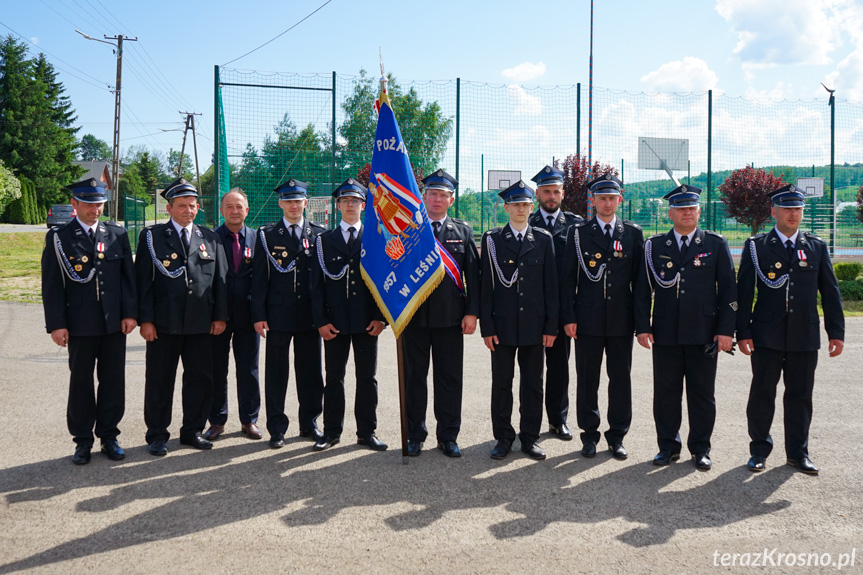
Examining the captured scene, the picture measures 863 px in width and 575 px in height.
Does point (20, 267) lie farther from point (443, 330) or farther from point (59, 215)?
point (443, 330)

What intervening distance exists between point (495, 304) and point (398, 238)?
0.89 m

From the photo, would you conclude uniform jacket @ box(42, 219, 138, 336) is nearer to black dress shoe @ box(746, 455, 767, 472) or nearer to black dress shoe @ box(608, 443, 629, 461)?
black dress shoe @ box(608, 443, 629, 461)

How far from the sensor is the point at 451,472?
478cm

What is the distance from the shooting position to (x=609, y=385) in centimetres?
530

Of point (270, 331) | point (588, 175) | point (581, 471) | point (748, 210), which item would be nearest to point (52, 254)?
point (270, 331)

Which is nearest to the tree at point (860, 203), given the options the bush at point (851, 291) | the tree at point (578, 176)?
the bush at point (851, 291)

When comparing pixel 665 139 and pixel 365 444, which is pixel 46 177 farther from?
pixel 365 444

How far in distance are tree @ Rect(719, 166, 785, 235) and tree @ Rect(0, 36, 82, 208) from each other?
4972 centimetres

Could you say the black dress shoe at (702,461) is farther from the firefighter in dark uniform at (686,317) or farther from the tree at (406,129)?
the tree at (406,129)

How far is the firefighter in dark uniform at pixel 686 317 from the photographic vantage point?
16.2 ft

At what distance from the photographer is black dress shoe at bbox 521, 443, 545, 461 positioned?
507 centimetres

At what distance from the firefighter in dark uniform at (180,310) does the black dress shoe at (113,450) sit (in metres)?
0.21

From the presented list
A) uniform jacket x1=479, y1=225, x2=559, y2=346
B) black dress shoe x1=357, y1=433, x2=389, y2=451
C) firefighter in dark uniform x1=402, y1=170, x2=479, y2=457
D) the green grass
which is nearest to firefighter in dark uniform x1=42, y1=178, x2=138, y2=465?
black dress shoe x1=357, y1=433, x2=389, y2=451

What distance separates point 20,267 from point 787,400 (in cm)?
2178
